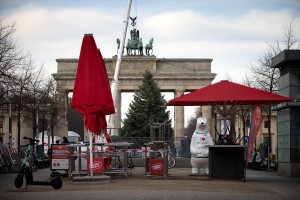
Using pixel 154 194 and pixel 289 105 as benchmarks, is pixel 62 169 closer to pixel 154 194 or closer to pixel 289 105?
pixel 289 105

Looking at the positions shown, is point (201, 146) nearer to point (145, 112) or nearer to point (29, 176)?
point (29, 176)

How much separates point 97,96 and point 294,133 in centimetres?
856

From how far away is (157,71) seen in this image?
97.1m

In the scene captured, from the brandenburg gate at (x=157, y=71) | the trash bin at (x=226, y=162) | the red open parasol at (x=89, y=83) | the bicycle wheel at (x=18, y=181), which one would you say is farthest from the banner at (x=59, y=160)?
the brandenburg gate at (x=157, y=71)

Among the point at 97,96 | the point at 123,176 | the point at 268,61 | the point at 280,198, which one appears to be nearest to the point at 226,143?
the point at 123,176

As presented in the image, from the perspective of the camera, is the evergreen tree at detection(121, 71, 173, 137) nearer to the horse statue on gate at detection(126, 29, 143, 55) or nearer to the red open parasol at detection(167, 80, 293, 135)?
the horse statue on gate at detection(126, 29, 143, 55)

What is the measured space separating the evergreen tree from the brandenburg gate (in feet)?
50.1

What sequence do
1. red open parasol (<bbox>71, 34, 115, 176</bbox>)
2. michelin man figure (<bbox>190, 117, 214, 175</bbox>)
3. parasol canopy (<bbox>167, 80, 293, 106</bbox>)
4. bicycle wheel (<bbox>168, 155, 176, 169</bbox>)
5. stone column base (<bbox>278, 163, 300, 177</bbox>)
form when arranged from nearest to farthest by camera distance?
red open parasol (<bbox>71, 34, 115, 176</bbox>)
parasol canopy (<bbox>167, 80, 293, 106</bbox>)
michelin man figure (<bbox>190, 117, 214, 175</bbox>)
stone column base (<bbox>278, 163, 300, 177</bbox>)
bicycle wheel (<bbox>168, 155, 176, 169</bbox>)

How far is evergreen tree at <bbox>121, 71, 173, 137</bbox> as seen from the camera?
76875 mm

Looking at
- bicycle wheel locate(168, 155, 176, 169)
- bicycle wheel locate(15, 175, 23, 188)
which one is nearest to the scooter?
bicycle wheel locate(15, 175, 23, 188)

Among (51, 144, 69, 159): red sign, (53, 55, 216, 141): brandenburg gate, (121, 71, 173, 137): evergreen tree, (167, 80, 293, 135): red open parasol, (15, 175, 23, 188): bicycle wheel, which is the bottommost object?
(15, 175, 23, 188): bicycle wheel

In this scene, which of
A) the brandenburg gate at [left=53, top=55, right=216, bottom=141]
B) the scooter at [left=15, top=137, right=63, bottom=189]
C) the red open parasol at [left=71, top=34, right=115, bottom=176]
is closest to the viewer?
the scooter at [left=15, top=137, right=63, bottom=189]

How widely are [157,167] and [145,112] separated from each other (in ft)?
187

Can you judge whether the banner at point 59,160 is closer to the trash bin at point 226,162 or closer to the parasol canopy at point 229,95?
the parasol canopy at point 229,95
